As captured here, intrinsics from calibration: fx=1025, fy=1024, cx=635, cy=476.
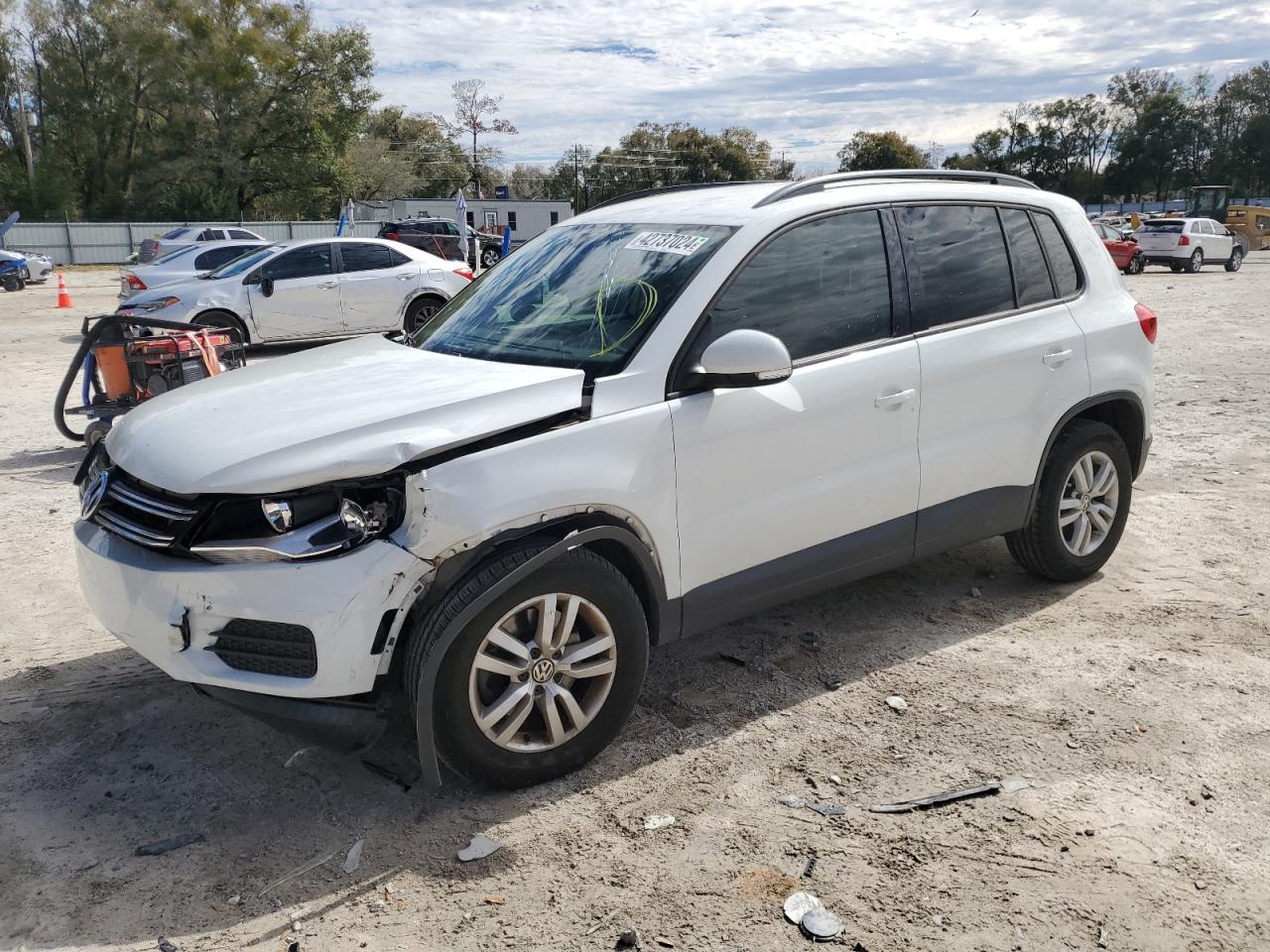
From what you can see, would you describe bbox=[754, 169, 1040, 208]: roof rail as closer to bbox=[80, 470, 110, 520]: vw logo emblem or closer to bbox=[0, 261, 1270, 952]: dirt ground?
bbox=[0, 261, 1270, 952]: dirt ground

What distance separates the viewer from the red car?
29.5 meters

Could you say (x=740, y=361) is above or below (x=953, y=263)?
below

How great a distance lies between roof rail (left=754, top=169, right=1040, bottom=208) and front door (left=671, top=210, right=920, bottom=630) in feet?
0.58

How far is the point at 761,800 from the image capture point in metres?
3.34

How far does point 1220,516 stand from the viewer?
20.4ft

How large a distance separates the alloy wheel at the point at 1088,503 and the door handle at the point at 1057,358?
50 centimetres

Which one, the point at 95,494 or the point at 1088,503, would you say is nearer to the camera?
the point at 95,494

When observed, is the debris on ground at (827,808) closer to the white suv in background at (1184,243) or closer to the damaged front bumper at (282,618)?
the damaged front bumper at (282,618)

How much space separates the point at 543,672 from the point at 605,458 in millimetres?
713

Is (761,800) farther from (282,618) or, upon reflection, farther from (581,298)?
(581,298)

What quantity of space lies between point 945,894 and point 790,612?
2.12 meters

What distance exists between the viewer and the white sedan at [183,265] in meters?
16.7

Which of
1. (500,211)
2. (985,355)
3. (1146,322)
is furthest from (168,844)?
(500,211)

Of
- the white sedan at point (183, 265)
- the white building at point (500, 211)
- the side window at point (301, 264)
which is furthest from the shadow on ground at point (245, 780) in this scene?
the white building at point (500, 211)
